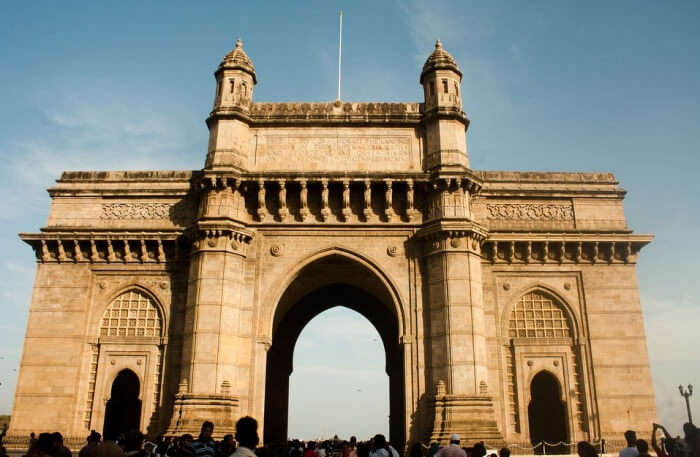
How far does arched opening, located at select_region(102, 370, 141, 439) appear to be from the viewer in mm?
26500

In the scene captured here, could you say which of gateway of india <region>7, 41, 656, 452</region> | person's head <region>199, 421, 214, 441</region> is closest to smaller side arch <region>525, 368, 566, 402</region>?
gateway of india <region>7, 41, 656, 452</region>

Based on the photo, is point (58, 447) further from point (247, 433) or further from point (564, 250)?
point (564, 250)

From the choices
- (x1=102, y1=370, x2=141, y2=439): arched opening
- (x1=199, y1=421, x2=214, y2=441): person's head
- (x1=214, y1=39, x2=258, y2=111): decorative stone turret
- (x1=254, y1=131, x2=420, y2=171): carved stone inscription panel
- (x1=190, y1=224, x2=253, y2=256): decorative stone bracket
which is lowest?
(x1=199, y1=421, x2=214, y2=441): person's head

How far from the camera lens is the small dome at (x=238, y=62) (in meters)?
26.3

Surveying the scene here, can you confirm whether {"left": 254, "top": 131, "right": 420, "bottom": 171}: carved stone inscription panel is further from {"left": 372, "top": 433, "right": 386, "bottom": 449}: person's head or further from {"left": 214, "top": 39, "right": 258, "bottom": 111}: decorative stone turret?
{"left": 372, "top": 433, "right": 386, "bottom": 449}: person's head

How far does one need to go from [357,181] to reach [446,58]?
6905 mm

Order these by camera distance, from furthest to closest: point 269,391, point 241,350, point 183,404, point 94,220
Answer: point 269,391
point 94,220
point 241,350
point 183,404

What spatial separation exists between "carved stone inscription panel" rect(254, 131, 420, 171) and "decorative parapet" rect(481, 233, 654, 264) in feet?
15.8

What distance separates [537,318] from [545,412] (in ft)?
15.4

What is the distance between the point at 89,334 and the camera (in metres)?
24.5

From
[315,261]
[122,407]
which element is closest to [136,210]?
[315,261]

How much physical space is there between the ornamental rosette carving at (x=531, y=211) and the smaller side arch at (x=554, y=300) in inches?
114

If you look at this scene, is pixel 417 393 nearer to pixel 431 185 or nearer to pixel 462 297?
pixel 462 297

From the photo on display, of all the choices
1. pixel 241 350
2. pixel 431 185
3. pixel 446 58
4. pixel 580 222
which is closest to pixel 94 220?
pixel 241 350
